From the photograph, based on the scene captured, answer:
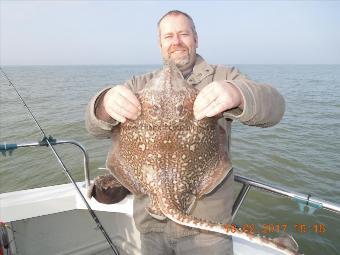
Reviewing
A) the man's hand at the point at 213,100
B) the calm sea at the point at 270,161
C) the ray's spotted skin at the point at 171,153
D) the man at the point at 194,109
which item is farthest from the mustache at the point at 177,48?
the calm sea at the point at 270,161

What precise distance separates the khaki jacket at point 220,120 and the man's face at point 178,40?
5.2 inches

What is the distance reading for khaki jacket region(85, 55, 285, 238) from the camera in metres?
2.33

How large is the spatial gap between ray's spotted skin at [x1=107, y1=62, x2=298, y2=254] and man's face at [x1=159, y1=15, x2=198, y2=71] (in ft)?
2.93

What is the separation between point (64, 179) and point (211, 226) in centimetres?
1090

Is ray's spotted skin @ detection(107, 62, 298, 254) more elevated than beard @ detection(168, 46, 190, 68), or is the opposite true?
beard @ detection(168, 46, 190, 68)

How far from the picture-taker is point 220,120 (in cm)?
277

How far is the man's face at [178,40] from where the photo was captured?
314cm

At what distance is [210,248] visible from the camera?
2.87m

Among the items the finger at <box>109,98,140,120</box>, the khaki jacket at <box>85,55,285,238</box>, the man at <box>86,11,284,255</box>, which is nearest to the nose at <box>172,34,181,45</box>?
the man at <box>86,11,284,255</box>

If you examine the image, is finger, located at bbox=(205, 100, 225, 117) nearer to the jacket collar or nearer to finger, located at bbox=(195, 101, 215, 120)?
finger, located at bbox=(195, 101, 215, 120)

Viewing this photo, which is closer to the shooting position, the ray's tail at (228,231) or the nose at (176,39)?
the ray's tail at (228,231)

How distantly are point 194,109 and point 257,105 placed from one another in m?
0.50

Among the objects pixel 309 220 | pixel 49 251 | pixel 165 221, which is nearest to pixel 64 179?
pixel 49 251

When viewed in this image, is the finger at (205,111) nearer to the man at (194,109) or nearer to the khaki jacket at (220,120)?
the man at (194,109)
